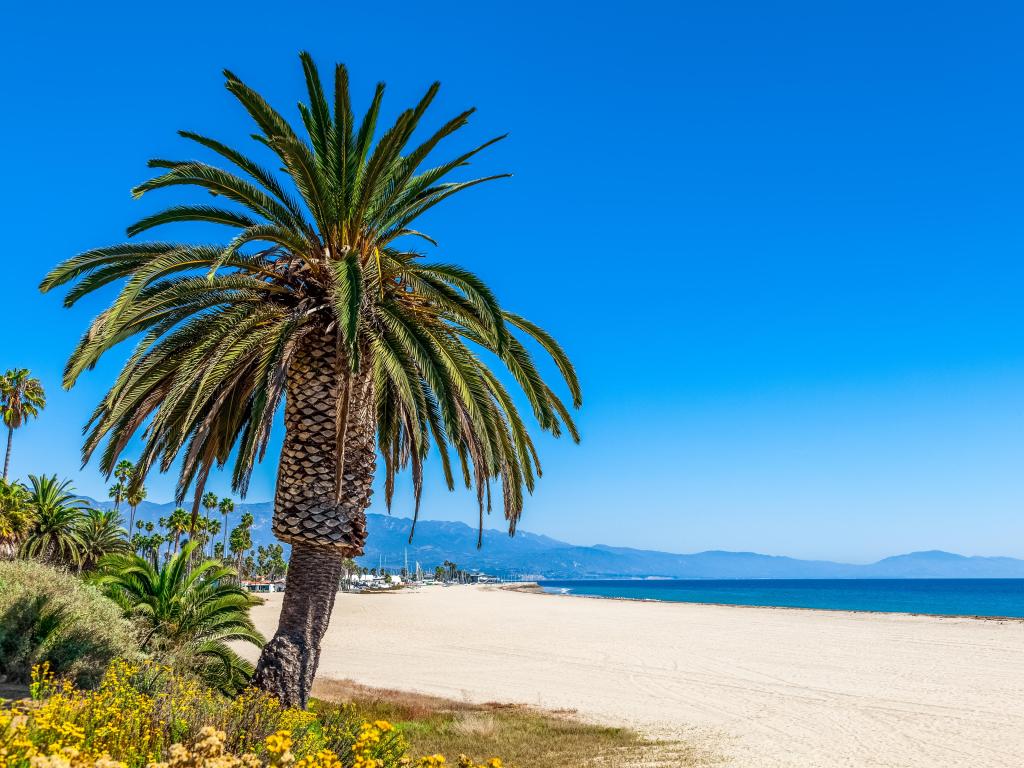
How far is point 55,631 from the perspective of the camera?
31.9 ft

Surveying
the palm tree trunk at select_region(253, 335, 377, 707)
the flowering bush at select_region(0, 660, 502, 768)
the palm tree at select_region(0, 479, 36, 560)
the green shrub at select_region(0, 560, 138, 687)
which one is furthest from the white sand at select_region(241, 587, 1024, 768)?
the palm tree at select_region(0, 479, 36, 560)

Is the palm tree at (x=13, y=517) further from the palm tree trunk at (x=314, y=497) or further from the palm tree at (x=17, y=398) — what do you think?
the palm tree trunk at (x=314, y=497)

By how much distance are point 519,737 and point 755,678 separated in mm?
11317

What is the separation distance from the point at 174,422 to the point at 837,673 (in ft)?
69.9

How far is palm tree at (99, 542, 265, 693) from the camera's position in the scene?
506 inches

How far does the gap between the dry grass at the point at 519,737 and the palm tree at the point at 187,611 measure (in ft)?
9.98

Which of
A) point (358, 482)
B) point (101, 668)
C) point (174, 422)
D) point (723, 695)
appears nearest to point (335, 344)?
point (358, 482)

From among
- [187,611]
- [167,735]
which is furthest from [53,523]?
[167,735]

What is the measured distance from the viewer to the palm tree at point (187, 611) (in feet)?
42.2

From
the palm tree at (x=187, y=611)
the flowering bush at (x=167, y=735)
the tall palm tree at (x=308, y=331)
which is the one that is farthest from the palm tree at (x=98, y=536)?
the flowering bush at (x=167, y=735)

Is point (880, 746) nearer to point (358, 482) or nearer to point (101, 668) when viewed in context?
point (358, 482)

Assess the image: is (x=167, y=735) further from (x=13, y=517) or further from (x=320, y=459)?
(x=13, y=517)

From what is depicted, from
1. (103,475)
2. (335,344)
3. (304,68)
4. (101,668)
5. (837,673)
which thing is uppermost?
(304,68)

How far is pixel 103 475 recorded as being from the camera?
1047 cm
